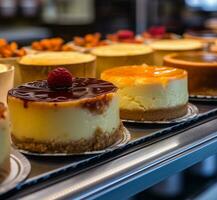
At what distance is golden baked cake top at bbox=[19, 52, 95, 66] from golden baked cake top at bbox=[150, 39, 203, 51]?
41cm

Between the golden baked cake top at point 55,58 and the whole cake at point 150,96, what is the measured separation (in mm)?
216

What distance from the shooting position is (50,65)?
151 cm

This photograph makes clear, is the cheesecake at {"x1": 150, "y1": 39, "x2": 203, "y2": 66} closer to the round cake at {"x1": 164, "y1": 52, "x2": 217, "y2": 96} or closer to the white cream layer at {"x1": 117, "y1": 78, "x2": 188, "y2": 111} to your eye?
the round cake at {"x1": 164, "y1": 52, "x2": 217, "y2": 96}

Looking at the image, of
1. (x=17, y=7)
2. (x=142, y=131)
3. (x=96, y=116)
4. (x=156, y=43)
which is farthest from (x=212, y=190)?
(x=17, y=7)

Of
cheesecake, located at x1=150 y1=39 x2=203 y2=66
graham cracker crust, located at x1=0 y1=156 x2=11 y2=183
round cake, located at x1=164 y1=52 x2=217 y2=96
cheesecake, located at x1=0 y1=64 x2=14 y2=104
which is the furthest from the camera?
cheesecake, located at x1=150 y1=39 x2=203 y2=66

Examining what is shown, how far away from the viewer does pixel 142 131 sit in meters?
1.28

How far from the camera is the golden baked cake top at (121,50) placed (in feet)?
5.83

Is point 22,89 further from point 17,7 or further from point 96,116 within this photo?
point 17,7

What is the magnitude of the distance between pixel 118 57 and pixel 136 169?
73cm

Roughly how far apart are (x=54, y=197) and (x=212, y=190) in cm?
69

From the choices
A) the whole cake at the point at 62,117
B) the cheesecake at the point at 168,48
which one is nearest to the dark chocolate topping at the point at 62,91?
the whole cake at the point at 62,117

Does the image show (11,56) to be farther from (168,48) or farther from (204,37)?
(204,37)

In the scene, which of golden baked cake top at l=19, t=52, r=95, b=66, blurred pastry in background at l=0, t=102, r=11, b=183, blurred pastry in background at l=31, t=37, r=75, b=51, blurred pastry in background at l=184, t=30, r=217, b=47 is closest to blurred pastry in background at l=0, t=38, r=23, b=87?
golden baked cake top at l=19, t=52, r=95, b=66

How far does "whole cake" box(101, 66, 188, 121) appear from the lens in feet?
4.44
